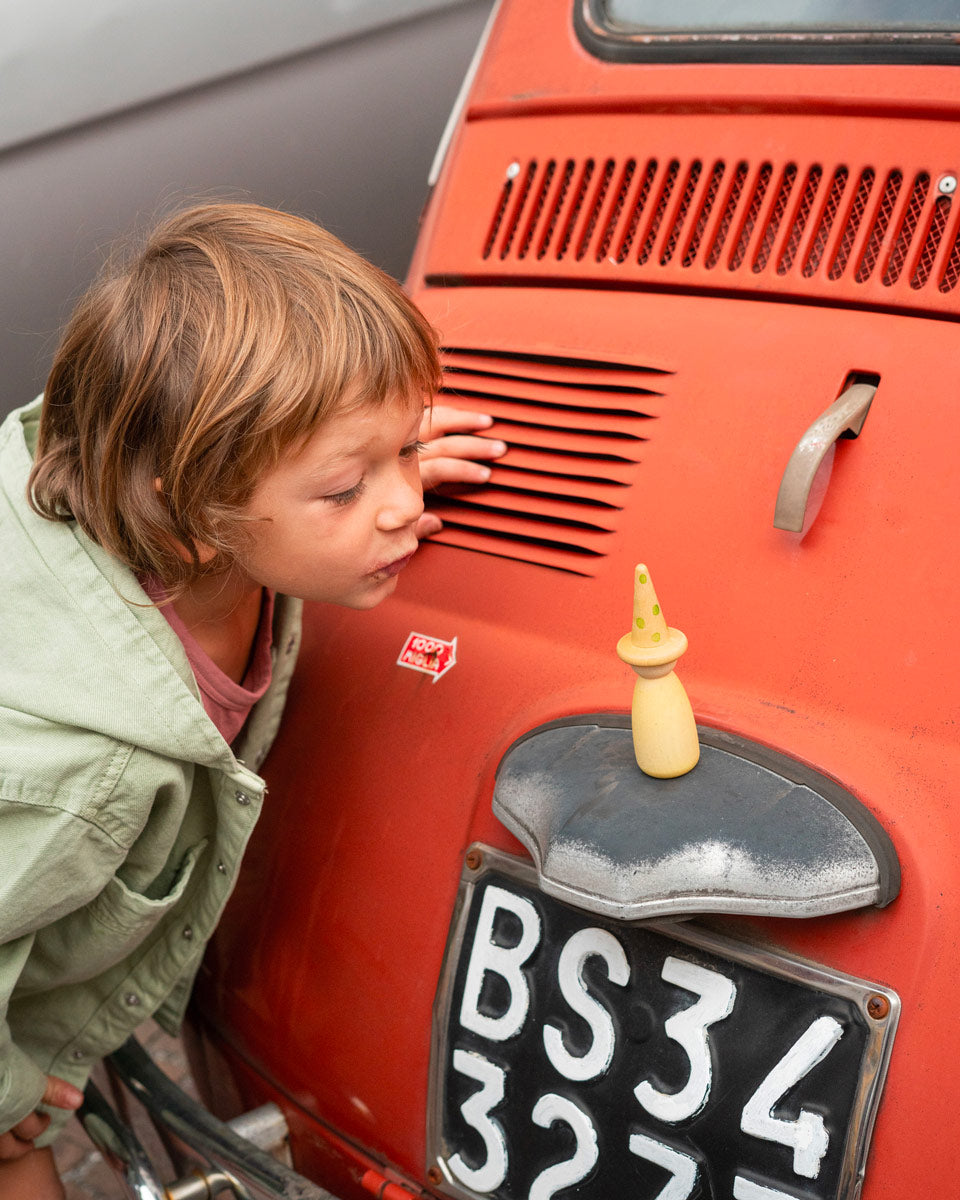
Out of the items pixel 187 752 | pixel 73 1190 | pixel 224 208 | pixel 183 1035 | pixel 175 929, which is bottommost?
pixel 73 1190

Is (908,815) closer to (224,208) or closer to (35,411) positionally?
(224,208)

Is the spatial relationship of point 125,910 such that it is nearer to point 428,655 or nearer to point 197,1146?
point 197,1146

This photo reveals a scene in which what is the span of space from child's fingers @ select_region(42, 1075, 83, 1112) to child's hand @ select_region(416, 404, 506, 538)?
65 cm

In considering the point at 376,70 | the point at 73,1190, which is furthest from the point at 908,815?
the point at 376,70

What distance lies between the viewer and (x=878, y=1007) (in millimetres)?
866

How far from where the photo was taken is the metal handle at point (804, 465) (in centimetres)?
99

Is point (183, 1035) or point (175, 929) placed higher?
point (175, 929)

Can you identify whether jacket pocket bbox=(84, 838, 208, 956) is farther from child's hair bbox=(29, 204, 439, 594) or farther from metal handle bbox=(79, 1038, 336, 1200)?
child's hair bbox=(29, 204, 439, 594)

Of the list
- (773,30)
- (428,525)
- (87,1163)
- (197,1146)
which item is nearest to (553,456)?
(428,525)

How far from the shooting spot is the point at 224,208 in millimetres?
1141

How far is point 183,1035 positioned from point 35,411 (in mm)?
702

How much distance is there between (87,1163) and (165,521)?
1118 mm

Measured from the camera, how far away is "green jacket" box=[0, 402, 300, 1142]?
3.46 ft

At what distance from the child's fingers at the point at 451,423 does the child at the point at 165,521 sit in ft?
0.39
